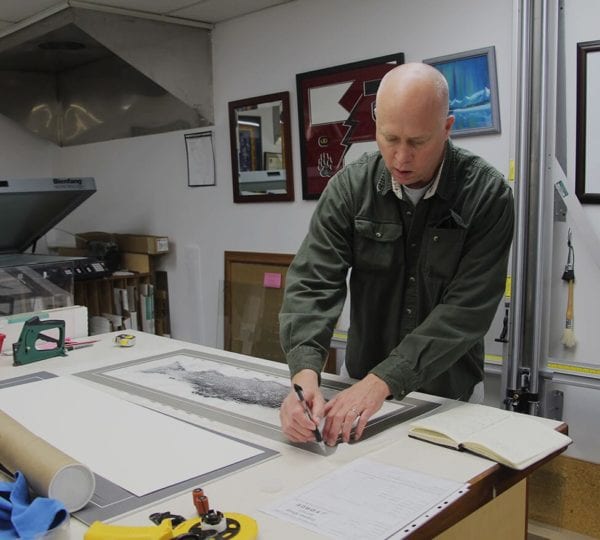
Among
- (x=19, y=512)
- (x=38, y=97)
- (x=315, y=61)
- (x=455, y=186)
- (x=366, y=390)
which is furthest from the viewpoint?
(x=38, y=97)

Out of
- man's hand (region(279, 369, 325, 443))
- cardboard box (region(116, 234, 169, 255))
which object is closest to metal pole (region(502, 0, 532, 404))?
man's hand (region(279, 369, 325, 443))

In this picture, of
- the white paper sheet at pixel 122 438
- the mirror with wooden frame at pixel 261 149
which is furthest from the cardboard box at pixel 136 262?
the white paper sheet at pixel 122 438

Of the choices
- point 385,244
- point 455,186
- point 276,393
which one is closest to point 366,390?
point 276,393

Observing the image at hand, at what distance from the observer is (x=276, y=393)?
4.93ft

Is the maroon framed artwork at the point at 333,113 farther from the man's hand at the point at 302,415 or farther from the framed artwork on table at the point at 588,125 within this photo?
the man's hand at the point at 302,415

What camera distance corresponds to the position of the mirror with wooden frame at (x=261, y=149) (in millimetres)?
3025

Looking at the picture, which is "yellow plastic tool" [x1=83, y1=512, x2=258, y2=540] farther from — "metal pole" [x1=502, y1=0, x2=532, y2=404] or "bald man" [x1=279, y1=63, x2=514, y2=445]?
"metal pole" [x1=502, y1=0, x2=532, y2=404]

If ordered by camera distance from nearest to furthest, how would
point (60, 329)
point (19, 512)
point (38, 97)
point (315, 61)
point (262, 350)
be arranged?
point (19, 512), point (60, 329), point (315, 61), point (262, 350), point (38, 97)

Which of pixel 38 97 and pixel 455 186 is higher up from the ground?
pixel 38 97

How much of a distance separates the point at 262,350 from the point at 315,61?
Answer: 135 cm

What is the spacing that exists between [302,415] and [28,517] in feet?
1.61

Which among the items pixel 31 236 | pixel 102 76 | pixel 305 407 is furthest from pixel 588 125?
pixel 102 76

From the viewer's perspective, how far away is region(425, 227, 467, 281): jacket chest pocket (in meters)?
1.50

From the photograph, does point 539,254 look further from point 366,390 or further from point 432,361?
point 366,390
